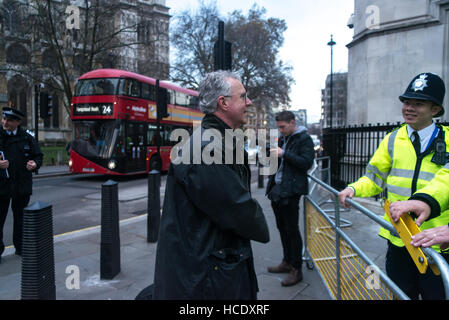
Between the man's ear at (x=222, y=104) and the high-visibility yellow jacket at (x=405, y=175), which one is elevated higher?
the man's ear at (x=222, y=104)

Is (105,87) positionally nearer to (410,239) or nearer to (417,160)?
(417,160)

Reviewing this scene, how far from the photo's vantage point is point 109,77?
12.2 meters

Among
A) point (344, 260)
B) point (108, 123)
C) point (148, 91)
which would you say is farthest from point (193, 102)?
point (344, 260)

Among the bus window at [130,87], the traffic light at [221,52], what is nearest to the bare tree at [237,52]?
the bus window at [130,87]

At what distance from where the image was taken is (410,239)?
149 centimetres

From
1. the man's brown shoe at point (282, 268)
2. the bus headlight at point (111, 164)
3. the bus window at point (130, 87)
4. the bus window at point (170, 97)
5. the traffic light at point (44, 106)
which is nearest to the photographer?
the man's brown shoe at point (282, 268)

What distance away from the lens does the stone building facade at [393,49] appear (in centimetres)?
805

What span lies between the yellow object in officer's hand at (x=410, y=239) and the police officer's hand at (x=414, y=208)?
0.12 ft

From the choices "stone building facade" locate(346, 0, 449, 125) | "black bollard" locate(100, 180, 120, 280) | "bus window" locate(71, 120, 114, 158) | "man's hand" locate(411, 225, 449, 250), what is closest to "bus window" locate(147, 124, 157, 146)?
"bus window" locate(71, 120, 114, 158)

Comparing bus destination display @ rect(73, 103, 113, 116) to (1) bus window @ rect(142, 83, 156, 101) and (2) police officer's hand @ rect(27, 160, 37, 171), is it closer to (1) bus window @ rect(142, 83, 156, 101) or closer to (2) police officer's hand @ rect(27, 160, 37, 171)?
(1) bus window @ rect(142, 83, 156, 101)

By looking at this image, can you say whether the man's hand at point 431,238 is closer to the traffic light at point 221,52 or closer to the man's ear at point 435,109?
the man's ear at point 435,109

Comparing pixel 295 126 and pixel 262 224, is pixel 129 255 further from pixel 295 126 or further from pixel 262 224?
pixel 262 224

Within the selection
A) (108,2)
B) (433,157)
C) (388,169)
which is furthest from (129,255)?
(108,2)

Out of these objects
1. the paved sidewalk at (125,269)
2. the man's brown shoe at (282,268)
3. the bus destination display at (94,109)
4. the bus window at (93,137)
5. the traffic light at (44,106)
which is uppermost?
the traffic light at (44,106)
